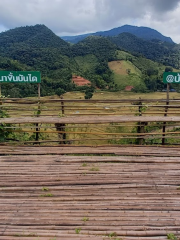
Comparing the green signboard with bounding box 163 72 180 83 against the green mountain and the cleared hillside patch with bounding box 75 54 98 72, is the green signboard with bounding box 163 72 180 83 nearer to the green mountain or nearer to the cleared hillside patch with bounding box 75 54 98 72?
the cleared hillside patch with bounding box 75 54 98 72

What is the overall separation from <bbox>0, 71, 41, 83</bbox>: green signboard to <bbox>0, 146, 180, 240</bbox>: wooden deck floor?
1467mm

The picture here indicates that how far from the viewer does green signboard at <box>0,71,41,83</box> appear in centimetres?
425

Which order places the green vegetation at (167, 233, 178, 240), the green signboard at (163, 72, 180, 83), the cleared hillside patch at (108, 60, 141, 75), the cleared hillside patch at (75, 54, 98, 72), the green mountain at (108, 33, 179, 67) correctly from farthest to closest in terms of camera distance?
the green mountain at (108, 33, 179, 67) → the cleared hillside patch at (75, 54, 98, 72) → the cleared hillside patch at (108, 60, 141, 75) → the green signboard at (163, 72, 180, 83) → the green vegetation at (167, 233, 178, 240)

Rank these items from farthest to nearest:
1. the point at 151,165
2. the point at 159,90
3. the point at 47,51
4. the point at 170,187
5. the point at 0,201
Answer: the point at 47,51, the point at 159,90, the point at 151,165, the point at 170,187, the point at 0,201

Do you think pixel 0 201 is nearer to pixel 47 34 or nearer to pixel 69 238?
pixel 69 238

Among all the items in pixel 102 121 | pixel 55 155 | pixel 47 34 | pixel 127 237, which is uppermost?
pixel 47 34

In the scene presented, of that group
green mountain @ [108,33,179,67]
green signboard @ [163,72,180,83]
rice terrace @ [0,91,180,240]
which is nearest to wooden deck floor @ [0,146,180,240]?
rice terrace @ [0,91,180,240]

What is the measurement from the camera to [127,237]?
190cm

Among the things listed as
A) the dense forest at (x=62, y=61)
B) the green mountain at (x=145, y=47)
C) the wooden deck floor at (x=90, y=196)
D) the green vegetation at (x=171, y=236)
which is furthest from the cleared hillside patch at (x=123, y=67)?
the green vegetation at (x=171, y=236)

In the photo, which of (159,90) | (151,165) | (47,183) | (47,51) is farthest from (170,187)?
(47,51)

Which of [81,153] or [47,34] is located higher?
[47,34]

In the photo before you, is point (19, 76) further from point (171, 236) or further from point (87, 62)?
point (87, 62)

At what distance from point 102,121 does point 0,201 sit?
2.09m

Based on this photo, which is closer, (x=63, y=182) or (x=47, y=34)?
(x=63, y=182)
